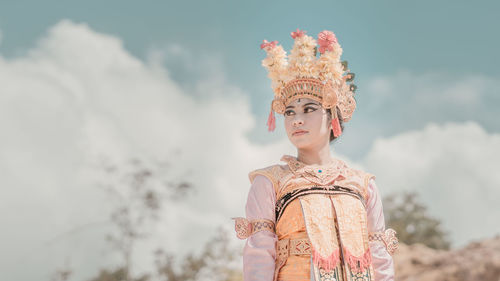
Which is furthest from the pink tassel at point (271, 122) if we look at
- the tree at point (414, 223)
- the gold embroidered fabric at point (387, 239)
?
the tree at point (414, 223)

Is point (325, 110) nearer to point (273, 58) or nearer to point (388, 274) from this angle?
point (273, 58)

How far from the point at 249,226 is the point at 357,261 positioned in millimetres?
607

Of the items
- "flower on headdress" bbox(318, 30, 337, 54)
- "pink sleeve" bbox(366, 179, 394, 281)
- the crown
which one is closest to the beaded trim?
"pink sleeve" bbox(366, 179, 394, 281)

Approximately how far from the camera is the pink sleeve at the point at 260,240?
8.49 feet

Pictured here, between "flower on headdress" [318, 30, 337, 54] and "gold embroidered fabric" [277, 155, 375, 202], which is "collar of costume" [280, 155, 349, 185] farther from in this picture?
"flower on headdress" [318, 30, 337, 54]

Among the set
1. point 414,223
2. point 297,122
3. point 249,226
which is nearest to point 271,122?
point 297,122

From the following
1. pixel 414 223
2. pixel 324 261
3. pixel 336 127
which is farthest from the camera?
pixel 414 223

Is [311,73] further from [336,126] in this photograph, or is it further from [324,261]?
[324,261]

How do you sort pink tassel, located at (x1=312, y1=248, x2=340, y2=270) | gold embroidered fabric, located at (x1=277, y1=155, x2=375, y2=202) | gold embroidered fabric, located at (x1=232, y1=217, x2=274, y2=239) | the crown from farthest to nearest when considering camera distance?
the crown < gold embroidered fabric, located at (x1=277, y1=155, x2=375, y2=202) < gold embroidered fabric, located at (x1=232, y1=217, x2=274, y2=239) < pink tassel, located at (x1=312, y1=248, x2=340, y2=270)

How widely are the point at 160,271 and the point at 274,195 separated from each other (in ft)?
25.5

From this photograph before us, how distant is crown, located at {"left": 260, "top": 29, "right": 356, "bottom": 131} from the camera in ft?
9.84

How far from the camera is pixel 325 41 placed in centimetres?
304

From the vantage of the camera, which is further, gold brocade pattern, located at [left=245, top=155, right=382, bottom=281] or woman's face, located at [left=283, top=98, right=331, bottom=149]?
woman's face, located at [left=283, top=98, right=331, bottom=149]

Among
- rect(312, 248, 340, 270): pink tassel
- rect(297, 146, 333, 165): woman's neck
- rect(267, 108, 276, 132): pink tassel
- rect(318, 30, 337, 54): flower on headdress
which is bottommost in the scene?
rect(312, 248, 340, 270): pink tassel
